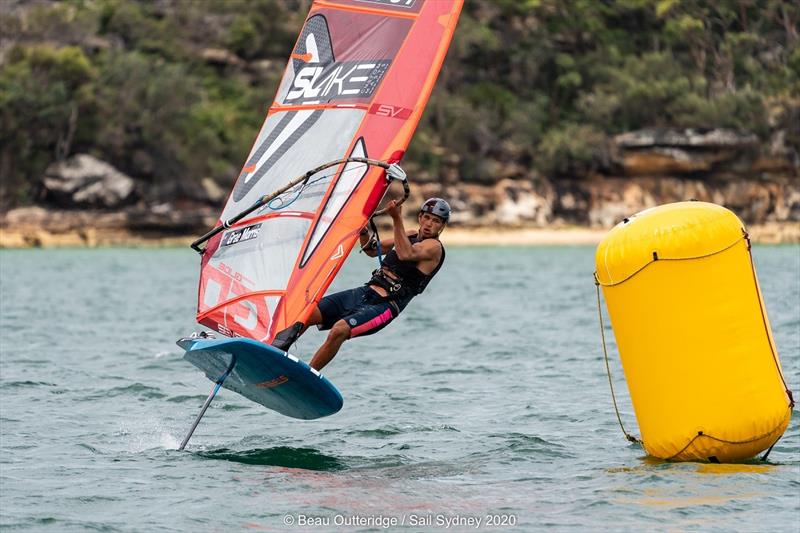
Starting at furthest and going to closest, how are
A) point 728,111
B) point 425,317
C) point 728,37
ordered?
point 728,37 → point 728,111 → point 425,317

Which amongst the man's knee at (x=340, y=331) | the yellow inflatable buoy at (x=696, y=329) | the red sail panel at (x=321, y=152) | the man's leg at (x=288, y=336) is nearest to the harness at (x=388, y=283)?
the red sail panel at (x=321, y=152)

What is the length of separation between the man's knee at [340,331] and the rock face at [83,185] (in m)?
46.3

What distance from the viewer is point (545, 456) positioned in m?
9.48

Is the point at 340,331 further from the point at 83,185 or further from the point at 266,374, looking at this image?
the point at 83,185

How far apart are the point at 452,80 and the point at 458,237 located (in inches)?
479

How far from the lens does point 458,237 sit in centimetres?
5566

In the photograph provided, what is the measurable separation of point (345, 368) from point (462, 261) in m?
29.1

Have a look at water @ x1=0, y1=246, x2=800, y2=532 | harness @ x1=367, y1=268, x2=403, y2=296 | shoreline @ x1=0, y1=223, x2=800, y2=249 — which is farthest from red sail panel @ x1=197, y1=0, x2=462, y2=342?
shoreline @ x1=0, y1=223, x2=800, y2=249

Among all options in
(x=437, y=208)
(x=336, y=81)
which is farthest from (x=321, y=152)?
(x=437, y=208)

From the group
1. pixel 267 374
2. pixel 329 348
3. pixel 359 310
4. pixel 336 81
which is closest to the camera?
pixel 267 374

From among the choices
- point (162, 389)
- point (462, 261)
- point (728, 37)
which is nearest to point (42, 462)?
point (162, 389)

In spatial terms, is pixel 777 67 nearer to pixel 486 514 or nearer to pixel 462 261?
pixel 462 261

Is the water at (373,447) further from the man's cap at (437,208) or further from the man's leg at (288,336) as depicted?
the man's cap at (437,208)

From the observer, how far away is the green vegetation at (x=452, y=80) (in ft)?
183
